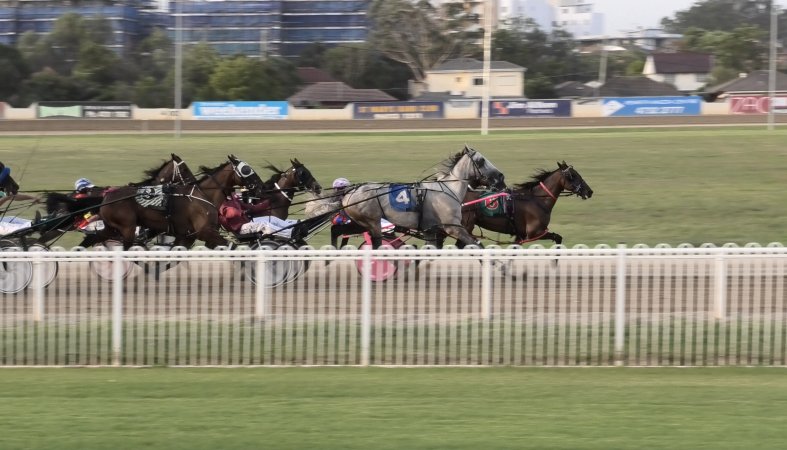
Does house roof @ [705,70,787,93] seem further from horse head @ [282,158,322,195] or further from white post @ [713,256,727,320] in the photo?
white post @ [713,256,727,320]

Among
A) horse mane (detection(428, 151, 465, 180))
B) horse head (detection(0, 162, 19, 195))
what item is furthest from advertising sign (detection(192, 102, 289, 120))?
horse mane (detection(428, 151, 465, 180))

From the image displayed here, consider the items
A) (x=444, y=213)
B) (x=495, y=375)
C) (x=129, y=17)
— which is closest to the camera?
(x=495, y=375)

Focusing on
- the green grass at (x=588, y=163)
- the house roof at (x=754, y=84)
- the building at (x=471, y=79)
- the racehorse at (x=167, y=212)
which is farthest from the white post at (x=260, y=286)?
the building at (x=471, y=79)

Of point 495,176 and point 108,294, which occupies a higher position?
point 495,176

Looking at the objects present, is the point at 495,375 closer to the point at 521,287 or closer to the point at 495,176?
the point at 521,287

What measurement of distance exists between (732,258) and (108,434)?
5029mm

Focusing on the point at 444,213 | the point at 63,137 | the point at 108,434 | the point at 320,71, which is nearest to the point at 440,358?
the point at 108,434

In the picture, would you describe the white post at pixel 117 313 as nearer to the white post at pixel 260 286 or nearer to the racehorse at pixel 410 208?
the white post at pixel 260 286

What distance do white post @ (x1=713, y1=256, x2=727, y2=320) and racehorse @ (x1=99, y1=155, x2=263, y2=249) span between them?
662cm

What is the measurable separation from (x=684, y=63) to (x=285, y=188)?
83131 millimetres

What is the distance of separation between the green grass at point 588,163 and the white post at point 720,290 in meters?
9.97

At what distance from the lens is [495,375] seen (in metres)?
8.40

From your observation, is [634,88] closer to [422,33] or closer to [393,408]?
[422,33]

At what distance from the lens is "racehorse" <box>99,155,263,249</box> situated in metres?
13.5
